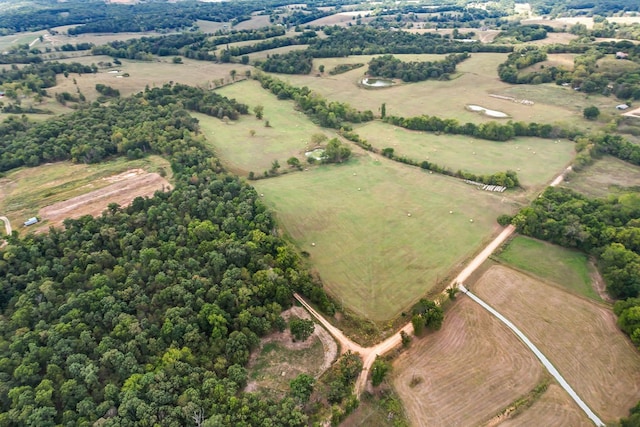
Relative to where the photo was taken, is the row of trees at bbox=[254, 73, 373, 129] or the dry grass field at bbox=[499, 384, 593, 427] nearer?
the dry grass field at bbox=[499, 384, 593, 427]

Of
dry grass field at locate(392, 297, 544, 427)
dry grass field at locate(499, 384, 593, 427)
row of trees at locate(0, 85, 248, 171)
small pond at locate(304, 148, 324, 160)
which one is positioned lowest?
dry grass field at locate(499, 384, 593, 427)

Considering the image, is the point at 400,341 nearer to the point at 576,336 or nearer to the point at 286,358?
the point at 286,358

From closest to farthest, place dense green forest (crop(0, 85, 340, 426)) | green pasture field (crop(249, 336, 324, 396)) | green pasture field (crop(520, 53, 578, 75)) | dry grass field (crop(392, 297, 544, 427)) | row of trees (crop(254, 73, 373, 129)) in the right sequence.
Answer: dense green forest (crop(0, 85, 340, 426)) < dry grass field (crop(392, 297, 544, 427)) < green pasture field (crop(249, 336, 324, 396)) < row of trees (crop(254, 73, 373, 129)) < green pasture field (crop(520, 53, 578, 75))

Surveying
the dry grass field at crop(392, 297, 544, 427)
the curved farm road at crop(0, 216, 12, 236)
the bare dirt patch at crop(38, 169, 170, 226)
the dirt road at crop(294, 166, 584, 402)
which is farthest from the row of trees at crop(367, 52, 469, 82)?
the curved farm road at crop(0, 216, 12, 236)

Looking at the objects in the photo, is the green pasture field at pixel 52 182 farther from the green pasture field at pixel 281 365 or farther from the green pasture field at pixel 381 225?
the green pasture field at pixel 281 365

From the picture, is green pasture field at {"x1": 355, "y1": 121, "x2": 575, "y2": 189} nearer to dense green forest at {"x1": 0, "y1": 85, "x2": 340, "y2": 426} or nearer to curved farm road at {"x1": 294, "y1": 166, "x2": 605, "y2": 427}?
curved farm road at {"x1": 294, "y1": 166, "x2": 605, "y2": 427}

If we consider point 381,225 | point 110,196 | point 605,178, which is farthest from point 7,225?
point 605,178
